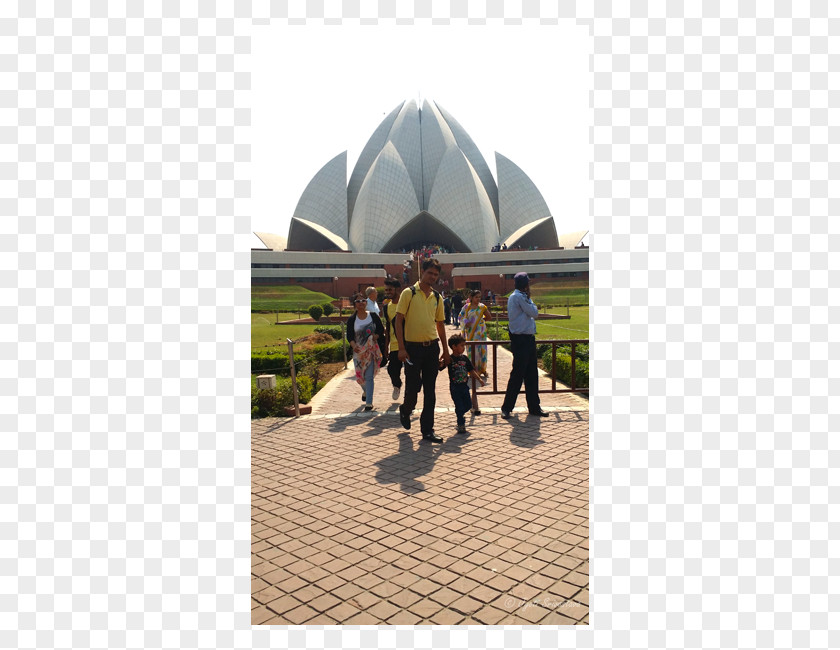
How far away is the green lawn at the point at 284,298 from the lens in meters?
19.6

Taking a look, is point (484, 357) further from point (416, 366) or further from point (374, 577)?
point (374, 577)

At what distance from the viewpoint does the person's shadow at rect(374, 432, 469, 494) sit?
275 centimetres

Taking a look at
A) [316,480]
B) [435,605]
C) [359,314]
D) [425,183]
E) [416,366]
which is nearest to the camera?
[435,605]

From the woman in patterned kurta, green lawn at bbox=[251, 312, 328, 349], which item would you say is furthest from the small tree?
the woman in patterned kurta

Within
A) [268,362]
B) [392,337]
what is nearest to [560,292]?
[268,362]

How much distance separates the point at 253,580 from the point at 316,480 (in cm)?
93

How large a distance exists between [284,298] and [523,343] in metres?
19.5

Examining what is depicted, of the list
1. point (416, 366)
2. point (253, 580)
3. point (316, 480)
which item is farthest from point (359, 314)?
point (253, 580)

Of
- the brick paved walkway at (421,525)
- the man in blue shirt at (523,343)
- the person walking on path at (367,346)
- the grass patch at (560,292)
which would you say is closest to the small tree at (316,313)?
the grass patch at (560,292)

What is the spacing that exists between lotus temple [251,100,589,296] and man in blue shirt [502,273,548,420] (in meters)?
22.6

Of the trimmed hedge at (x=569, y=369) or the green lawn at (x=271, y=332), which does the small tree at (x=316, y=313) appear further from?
the trimmed hedge at (x=569, y=369)

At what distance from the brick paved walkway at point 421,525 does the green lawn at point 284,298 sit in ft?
47.5

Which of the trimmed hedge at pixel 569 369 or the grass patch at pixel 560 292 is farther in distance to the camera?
the grass patch at pixel 560 292

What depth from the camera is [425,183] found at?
35.6 metres
